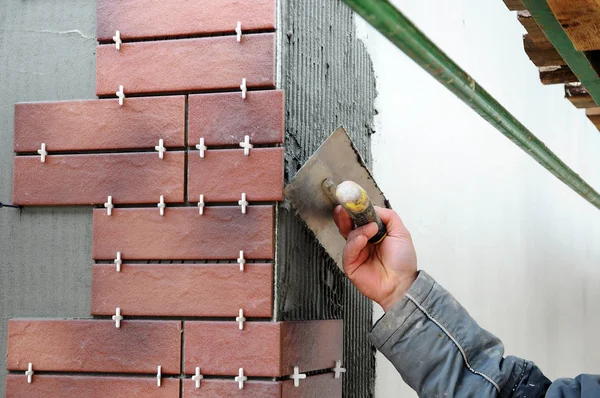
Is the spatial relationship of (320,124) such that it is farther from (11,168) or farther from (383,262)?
(11,168)

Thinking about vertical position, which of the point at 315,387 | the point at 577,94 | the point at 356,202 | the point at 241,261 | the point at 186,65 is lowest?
the point at 315,387

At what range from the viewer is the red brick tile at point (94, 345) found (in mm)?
2186

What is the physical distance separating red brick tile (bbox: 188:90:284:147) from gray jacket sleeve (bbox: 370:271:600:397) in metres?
0.66

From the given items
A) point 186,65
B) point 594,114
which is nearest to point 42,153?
point 186,65

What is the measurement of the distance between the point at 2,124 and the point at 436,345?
1534 millimetres

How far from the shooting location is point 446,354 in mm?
1780

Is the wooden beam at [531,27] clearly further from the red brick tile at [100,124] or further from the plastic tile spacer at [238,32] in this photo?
the red brick tile at [100,124]

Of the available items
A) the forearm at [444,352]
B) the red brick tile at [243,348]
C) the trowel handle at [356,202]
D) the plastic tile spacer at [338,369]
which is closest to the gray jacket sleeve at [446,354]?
the forearm at [444,352]

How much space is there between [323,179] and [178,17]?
2.15 ft

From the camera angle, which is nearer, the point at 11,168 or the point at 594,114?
the point at 11,168

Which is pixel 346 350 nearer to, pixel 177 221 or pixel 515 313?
pixel 177 221

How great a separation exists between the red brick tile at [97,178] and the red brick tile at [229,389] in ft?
1.77

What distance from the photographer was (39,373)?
2.27 meters

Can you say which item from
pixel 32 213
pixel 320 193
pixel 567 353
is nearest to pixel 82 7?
pixel 32 213
